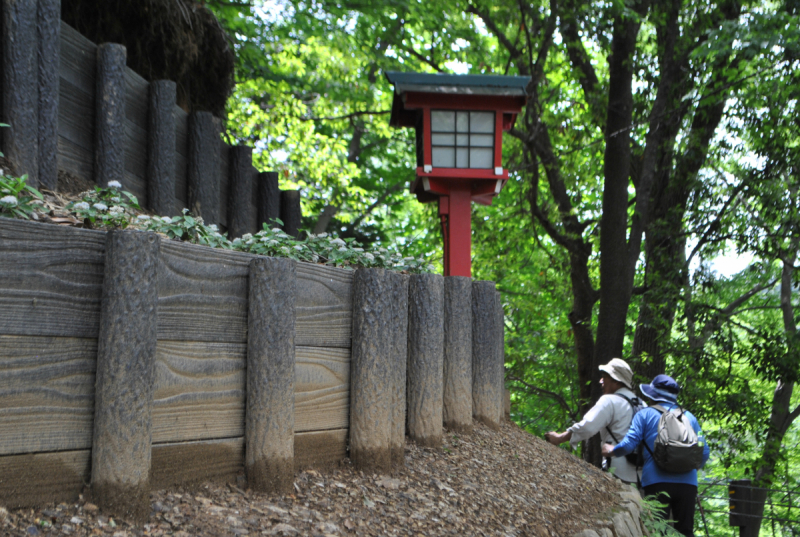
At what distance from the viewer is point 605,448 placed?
5.85 m

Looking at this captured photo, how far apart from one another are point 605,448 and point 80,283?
4518 mm

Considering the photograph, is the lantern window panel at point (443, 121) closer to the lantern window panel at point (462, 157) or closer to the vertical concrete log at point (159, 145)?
the lantern window panel at point (462, 157)

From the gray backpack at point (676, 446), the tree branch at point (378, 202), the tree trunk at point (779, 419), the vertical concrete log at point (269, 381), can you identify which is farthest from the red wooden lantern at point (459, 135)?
the tree branch at point (378, 202)

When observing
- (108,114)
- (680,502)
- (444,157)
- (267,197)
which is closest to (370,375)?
(108,114)

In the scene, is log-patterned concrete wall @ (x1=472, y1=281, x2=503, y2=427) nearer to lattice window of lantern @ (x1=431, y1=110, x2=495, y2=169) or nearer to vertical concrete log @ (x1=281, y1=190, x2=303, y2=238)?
lattice window of lantern @ (x1=431, y1=110, x2=495, y2=169)

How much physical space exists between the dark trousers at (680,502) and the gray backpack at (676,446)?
0.16 m

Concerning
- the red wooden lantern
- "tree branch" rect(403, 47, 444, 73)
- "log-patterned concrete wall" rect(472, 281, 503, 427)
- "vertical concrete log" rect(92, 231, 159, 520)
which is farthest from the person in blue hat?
"tree branch" rect(403, 47, 444, 73)

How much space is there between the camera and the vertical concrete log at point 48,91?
4223 millimetres

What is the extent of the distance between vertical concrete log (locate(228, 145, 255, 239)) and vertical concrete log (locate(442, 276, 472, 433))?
117 inches

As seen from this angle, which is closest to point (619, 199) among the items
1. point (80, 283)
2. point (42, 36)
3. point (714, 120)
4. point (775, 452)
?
point (714, 120)

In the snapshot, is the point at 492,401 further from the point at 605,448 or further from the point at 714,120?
the point at 714,120

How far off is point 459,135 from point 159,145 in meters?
3.13

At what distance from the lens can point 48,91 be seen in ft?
14.0

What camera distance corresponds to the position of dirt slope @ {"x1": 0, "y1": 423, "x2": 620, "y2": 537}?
273 centimetres
